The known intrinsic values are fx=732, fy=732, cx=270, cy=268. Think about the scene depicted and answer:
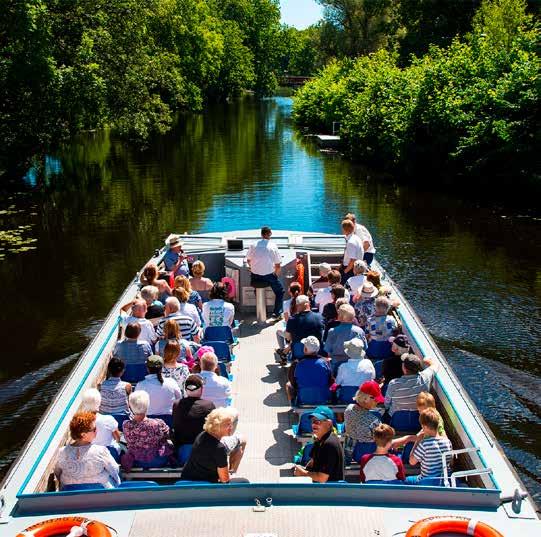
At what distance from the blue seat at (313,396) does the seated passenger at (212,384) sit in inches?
37.9

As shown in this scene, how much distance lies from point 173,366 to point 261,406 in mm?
1771

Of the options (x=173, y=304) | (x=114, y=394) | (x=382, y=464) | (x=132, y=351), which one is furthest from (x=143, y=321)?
(x=382, y=464)

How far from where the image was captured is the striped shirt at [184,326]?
8.36 m

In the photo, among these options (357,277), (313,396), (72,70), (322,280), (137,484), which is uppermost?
(72,70)

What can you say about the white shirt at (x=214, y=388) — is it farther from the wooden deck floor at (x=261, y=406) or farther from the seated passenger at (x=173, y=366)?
the wooden deck floor at (x=261, y=406)

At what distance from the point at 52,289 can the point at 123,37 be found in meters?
15.5

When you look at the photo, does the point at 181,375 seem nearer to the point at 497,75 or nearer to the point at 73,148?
the point at 497,75

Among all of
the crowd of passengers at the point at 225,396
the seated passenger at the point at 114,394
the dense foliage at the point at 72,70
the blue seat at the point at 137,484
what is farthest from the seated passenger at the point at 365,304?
the dense foliage at the point at 72,70

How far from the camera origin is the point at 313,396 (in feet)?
24.3

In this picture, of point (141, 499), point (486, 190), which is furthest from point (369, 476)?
point (486, 190)

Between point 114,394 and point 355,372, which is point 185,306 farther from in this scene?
point 355,372

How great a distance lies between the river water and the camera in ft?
38.4

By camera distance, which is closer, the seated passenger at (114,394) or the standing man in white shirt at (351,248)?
the seated passenger at (114,394)

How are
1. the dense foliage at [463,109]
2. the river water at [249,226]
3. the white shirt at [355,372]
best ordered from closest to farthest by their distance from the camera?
the white shirt at [355,372] < the river water at [249,226] < the dense foliage at [463,109]
